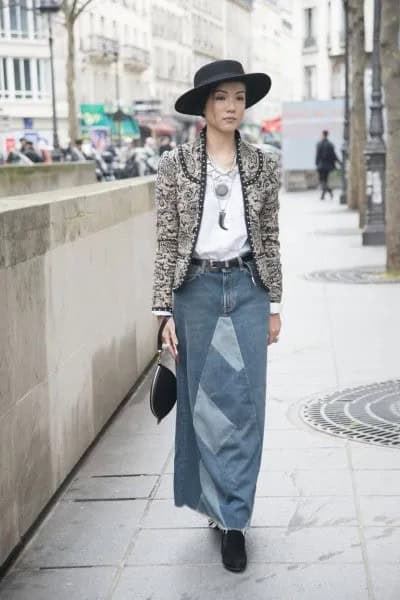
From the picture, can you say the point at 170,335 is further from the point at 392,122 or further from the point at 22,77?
the point at 22,77

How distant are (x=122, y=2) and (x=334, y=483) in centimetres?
8571

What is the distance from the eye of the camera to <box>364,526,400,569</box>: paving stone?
4.78 meters


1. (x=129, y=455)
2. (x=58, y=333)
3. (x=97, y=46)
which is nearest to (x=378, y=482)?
(x=129, y=455)

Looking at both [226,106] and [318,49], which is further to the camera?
[318,49]

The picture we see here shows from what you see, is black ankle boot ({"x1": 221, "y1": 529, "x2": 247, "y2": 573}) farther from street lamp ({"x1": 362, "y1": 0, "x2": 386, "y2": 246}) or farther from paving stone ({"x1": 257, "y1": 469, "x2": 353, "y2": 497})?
street lamp ({"x1": 362, "y1": 0, "x2": 386, "y2": 246})

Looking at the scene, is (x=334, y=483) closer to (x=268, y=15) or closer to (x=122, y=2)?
(x=122, y=2)

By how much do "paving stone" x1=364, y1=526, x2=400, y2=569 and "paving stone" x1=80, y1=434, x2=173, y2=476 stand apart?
1.45 m

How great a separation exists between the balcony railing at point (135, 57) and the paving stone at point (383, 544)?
291ft

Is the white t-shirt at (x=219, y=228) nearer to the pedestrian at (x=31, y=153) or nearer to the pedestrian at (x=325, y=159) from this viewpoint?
the pedestrian at (x=31, y=153)

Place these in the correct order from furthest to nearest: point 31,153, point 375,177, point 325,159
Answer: point 325,159 → point 31,153 → point 375,177

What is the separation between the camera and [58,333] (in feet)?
19.3

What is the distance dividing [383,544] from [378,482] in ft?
2.98

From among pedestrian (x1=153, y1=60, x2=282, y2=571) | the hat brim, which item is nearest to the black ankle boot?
pedestrian (x1=153, y1=60, x2=282, y2=571)

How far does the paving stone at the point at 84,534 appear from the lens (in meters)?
4.95
